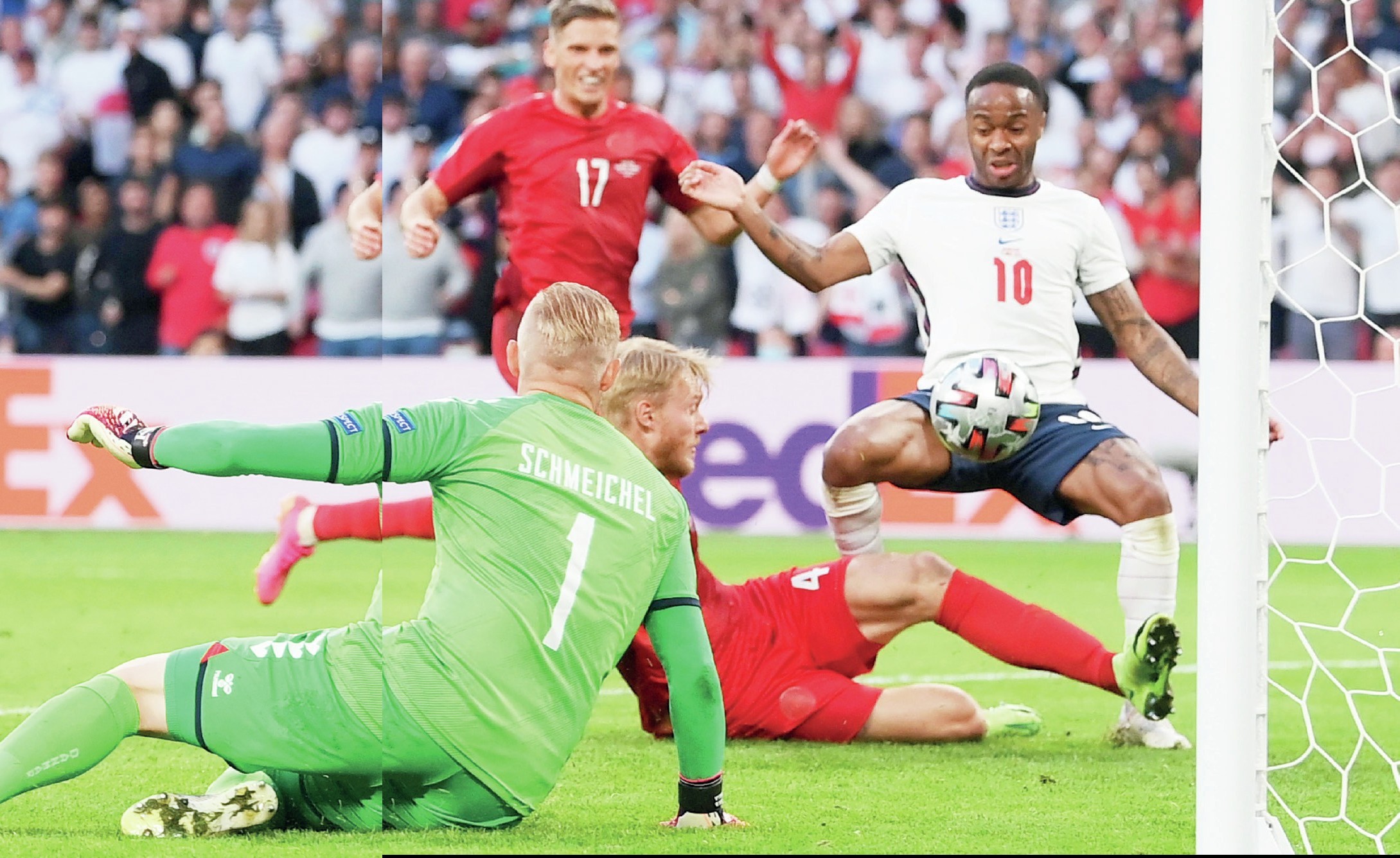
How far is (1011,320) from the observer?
527cm

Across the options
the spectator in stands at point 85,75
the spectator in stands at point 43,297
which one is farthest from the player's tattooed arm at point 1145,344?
the spectator in stands at point 85,75

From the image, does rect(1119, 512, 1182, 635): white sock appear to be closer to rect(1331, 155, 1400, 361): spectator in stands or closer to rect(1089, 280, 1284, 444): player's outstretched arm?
rect(1089, 280, 1284, 444): player's outstretched arm

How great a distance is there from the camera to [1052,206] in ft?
17.5

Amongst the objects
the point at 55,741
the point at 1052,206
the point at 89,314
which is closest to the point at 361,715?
the point at 55,741

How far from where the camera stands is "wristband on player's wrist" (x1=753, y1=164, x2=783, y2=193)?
18.4ft

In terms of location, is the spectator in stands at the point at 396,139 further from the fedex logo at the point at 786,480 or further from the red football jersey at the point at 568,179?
the red football jersey at the point at 568,179

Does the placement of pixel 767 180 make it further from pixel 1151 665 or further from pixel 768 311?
pixel 768 311

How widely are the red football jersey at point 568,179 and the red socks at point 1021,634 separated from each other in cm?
201

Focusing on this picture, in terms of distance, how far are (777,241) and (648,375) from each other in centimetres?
94

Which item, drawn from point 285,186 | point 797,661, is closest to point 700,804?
point 797,661

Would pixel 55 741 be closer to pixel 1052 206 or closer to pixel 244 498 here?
pixel 1052 206

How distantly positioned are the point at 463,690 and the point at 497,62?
10601 mm

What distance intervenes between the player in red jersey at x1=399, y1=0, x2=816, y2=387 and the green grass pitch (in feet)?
4.92

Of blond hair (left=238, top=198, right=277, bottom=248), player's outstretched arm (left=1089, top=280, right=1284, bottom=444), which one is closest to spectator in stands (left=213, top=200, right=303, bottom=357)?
blond hair (left=238, top=198, right=277, bottom=248)
